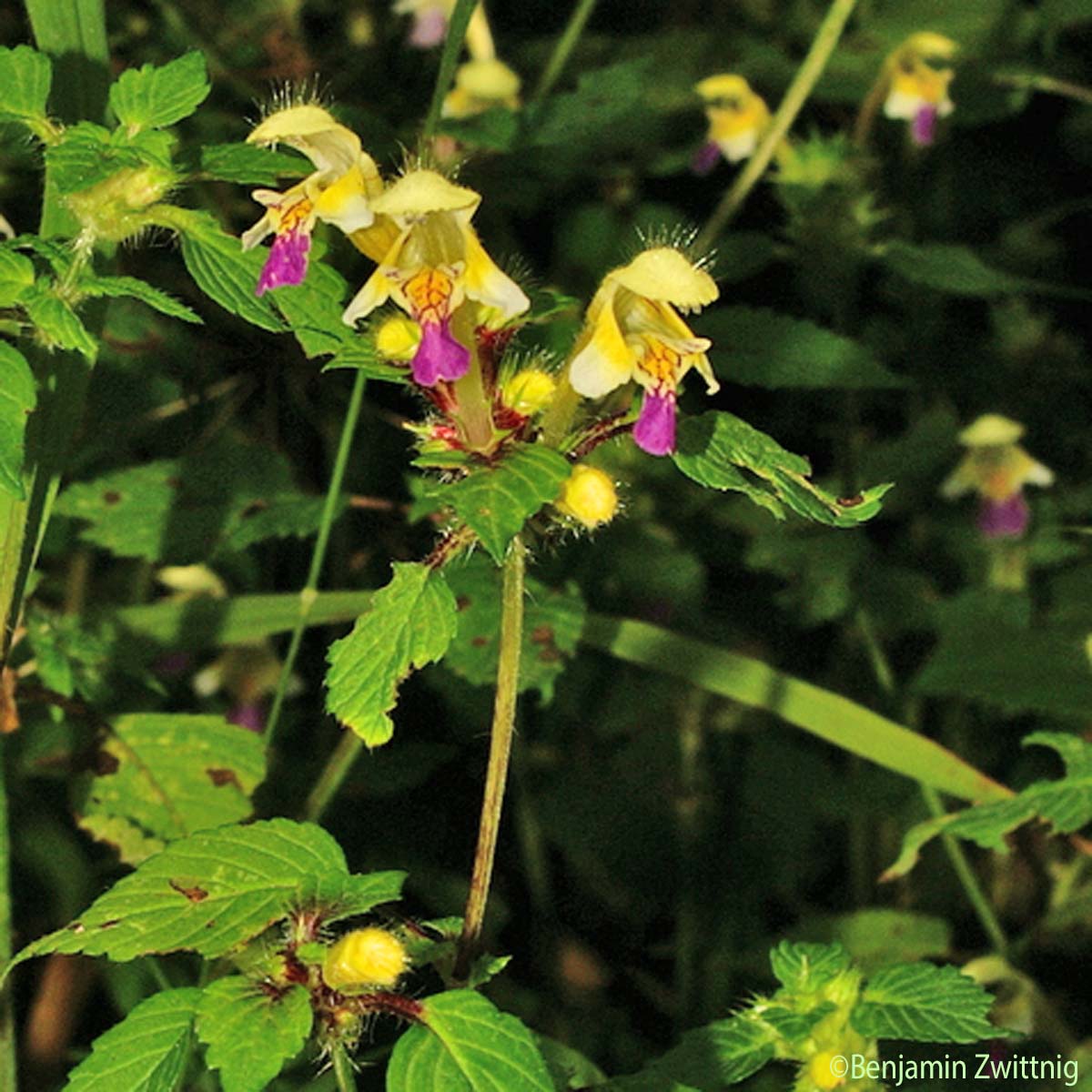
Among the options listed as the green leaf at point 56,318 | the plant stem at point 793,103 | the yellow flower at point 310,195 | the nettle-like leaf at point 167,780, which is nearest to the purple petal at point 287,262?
the yellow flower at point 310,195

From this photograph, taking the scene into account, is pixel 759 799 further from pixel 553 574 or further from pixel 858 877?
pixel 553 574

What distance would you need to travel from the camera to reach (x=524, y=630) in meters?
1.36

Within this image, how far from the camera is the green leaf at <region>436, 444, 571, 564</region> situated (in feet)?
2.61

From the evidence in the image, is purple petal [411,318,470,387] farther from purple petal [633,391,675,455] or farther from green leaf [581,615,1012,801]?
green leaf [581,615,1012,801]

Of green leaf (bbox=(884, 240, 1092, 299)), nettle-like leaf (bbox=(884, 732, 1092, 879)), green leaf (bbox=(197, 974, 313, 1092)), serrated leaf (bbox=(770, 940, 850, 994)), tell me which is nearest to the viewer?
green leaf (bbox=(197, 974, 313, 1092))

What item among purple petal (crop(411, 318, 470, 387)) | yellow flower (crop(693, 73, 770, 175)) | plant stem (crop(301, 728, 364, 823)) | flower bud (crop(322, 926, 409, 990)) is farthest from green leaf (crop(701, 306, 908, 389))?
flower bud (crop(322, 926, 409, 990))

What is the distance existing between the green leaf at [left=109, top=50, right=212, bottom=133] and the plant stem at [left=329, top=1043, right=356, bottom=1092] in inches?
21.3

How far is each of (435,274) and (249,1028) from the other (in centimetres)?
41

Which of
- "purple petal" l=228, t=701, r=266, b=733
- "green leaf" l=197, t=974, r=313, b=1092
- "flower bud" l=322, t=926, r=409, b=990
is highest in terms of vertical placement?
"flower bud" l=322, t=926, r=409, b=990

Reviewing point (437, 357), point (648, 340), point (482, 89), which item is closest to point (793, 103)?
point (482, 89)

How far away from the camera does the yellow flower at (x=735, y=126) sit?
1.94 meters

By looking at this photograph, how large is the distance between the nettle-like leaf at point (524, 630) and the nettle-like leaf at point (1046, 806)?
0.35 meters

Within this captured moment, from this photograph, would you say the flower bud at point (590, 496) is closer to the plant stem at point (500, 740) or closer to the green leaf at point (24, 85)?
the plant stem at point (500, 740)

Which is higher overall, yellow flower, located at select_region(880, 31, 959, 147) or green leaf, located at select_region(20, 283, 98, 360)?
yellow flower, located at select_region(880, 31, 959, 147)
